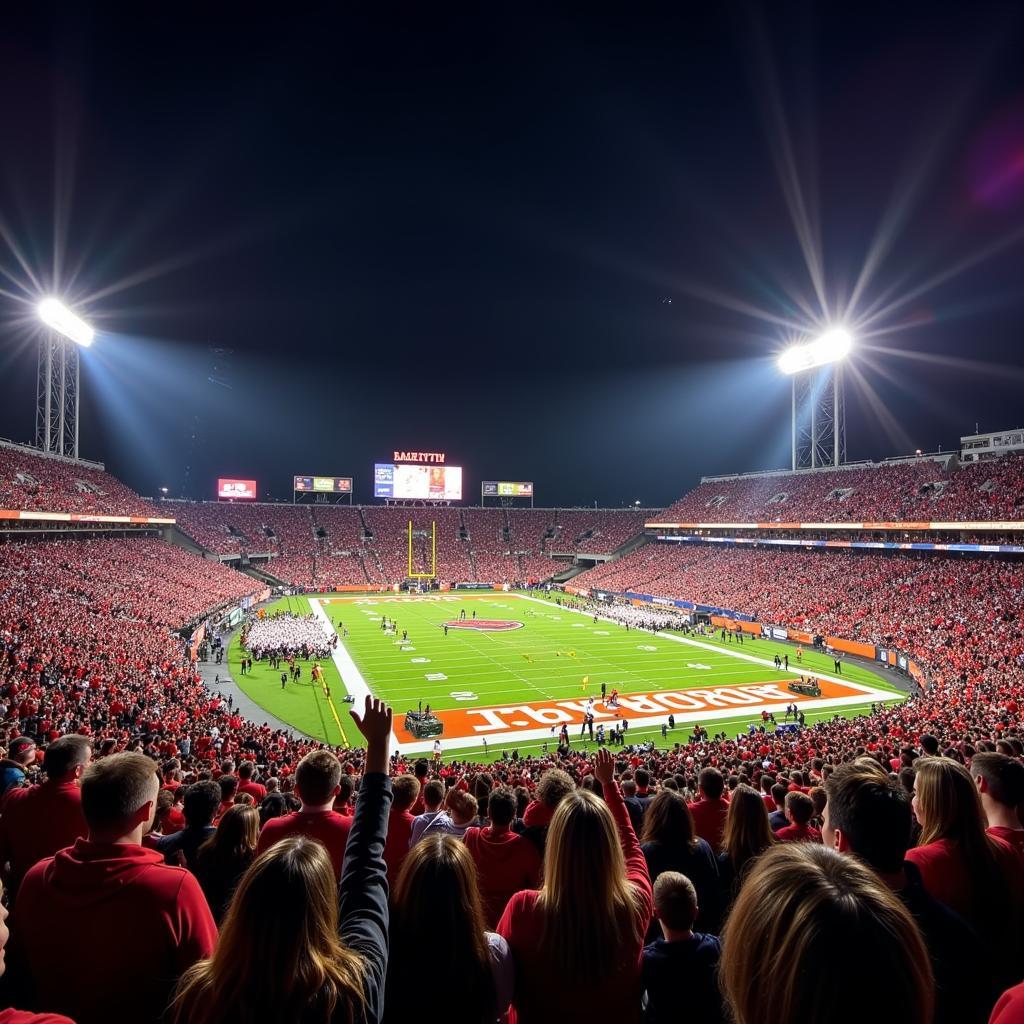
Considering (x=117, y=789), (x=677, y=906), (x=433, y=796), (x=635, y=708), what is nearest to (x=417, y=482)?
(x=635, y=708)

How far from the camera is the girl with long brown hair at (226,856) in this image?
388 cm

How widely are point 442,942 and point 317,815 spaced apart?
2.33 m

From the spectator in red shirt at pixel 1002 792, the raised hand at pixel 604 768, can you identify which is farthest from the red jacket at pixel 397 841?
the spectator in red shirt at pixel 1002 792

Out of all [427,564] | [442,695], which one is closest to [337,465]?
[427,564]

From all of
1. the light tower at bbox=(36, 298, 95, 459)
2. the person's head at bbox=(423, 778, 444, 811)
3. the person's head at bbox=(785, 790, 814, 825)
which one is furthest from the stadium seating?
the person's head at bbox=(785, 790, 814, 825)

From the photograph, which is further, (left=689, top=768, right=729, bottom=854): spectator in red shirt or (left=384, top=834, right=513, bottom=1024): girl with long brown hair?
(left=689, top=768, right=729, bottom=854): spectator in red shirt

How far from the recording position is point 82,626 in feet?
80.7

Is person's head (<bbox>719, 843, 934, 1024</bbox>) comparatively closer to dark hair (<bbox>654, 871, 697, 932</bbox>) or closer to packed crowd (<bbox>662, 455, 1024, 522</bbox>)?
dark hair (<bbox>654, 871, 697, 932</bbox>)

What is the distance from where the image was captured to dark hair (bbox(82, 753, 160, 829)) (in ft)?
7.88

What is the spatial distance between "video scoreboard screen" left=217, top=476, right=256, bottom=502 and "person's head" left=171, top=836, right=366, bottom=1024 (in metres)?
81.2

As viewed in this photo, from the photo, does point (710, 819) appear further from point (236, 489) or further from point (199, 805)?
point (236, 489)

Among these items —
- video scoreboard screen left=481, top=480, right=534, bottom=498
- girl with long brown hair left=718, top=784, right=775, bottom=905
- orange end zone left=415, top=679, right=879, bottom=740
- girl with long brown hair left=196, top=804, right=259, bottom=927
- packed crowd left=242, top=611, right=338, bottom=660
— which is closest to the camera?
girl with long brown hair left=196, top=804, right=259, bottom=927

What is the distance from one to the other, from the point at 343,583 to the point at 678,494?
53726mm

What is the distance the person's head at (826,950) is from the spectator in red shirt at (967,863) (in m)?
2.40
